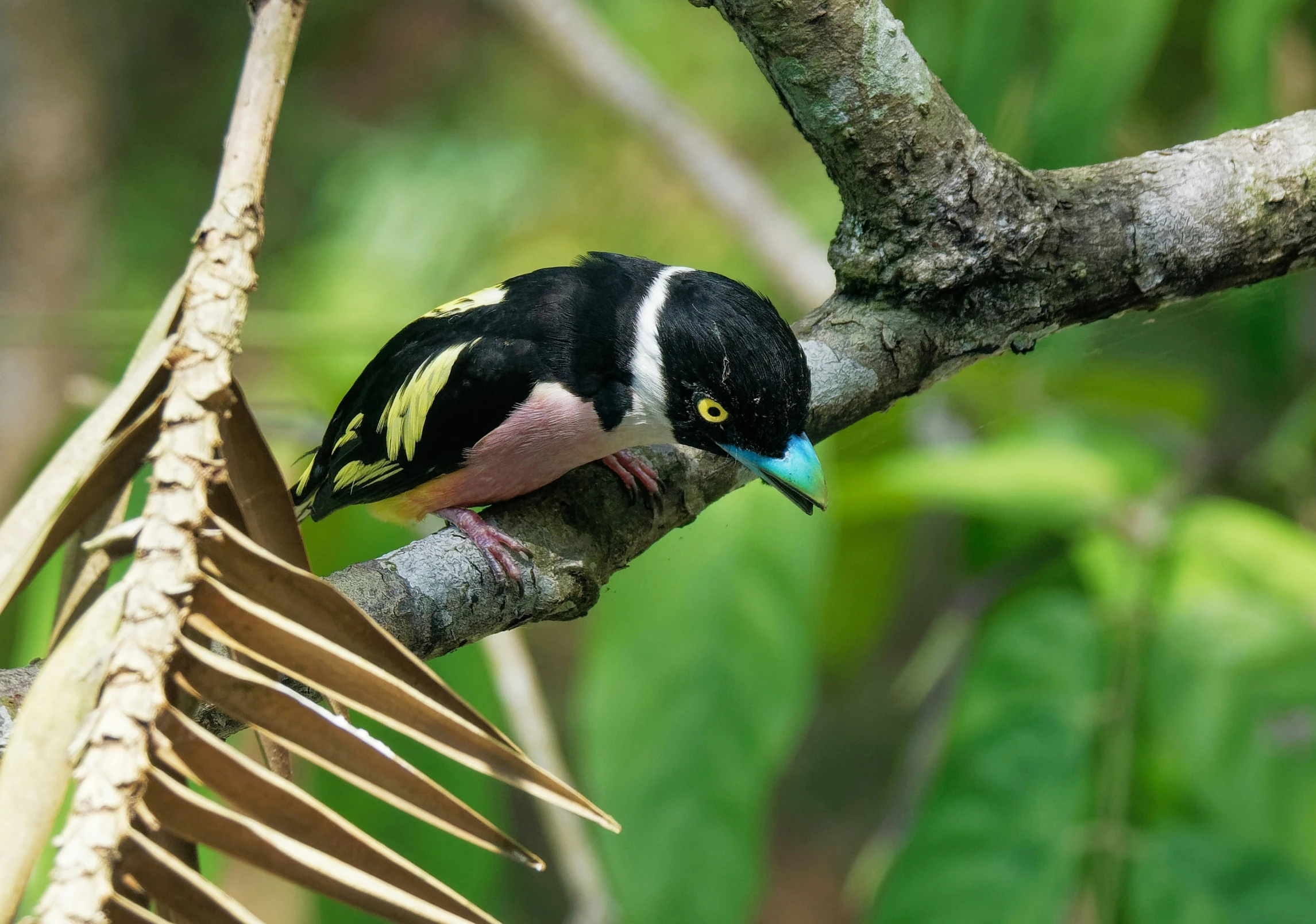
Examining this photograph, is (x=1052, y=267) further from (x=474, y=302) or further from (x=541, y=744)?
(x=541, y=744)

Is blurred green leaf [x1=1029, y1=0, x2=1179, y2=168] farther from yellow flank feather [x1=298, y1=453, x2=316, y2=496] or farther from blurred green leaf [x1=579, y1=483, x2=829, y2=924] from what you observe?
yellow flank feather [x1=298, y1=453, x2=316, y2=496]

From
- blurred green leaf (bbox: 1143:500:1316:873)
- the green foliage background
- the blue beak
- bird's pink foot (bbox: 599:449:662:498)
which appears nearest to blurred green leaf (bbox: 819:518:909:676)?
the green foliage background

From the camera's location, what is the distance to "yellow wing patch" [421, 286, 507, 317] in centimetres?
201

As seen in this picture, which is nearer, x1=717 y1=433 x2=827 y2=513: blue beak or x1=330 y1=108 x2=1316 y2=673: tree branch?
x1=330 y1=108 x2=1316 y2=673: tree branch

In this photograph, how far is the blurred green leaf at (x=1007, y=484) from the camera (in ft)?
7.11

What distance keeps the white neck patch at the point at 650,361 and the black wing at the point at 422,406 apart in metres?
0.17

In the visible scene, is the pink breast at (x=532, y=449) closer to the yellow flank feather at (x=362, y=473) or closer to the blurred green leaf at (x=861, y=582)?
the yellow flank feather at (x=362, y=473)

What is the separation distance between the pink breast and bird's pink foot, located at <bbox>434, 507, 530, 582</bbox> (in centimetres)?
28

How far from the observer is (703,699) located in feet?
6.95

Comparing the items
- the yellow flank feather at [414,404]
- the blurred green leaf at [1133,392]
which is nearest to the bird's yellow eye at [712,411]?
the yellow flank feather at [414,404]

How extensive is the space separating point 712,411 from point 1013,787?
32.7 inches

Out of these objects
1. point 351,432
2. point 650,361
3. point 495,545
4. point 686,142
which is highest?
point 686,142

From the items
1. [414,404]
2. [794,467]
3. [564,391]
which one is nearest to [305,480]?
[414,404]

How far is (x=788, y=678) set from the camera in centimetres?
208
